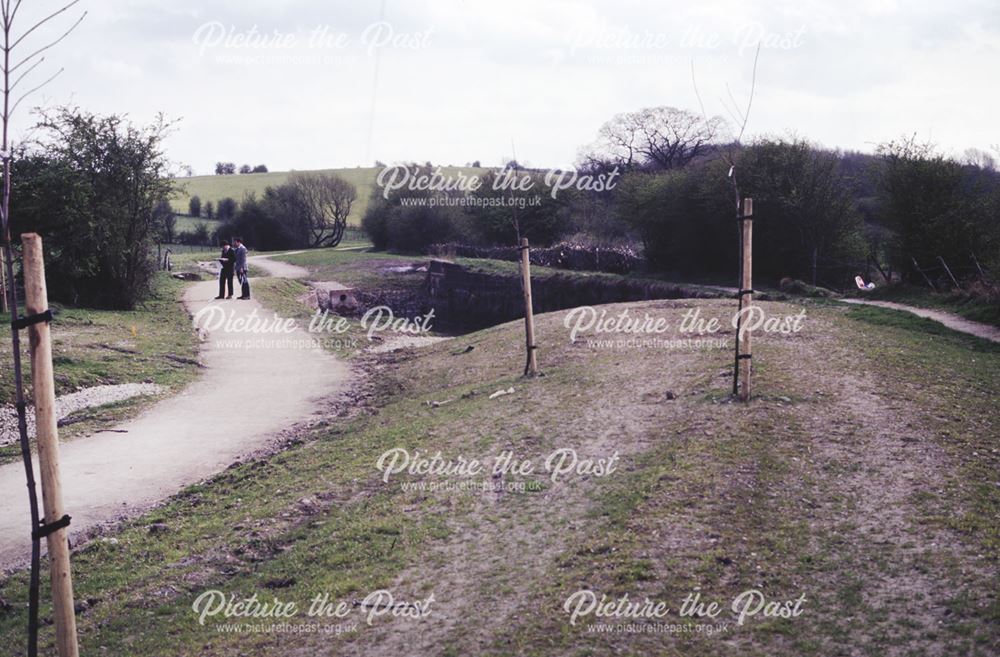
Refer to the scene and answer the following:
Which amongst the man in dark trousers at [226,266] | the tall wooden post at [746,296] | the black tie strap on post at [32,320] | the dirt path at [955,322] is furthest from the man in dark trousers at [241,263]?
the black tie strap on post at [32,320]

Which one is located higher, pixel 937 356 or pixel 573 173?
pixel 573 173

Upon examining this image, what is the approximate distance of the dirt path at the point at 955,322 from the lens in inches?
683

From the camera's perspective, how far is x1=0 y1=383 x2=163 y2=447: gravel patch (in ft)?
43.5

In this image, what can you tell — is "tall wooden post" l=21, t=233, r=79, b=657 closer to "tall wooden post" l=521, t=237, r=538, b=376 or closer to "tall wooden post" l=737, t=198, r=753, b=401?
"tall wooden post" l=737, t=198, r=753, b=401

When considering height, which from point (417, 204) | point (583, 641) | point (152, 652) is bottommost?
point (152, 652)

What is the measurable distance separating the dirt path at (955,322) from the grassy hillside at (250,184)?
211 feet

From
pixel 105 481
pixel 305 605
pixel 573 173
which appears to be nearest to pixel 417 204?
pixel 573 173

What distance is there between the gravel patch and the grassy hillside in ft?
214

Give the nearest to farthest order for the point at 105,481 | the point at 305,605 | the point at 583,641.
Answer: the point at 583,641 < the point at 305,605 < the point at 105,481

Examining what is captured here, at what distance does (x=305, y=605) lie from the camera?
22.6ft

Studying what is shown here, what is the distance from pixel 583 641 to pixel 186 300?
27.2 m

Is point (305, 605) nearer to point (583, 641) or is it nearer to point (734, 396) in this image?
point (583, 641)

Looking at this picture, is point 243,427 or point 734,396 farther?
point 243,427

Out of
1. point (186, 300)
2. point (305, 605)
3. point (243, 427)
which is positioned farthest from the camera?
point (186, 300)
